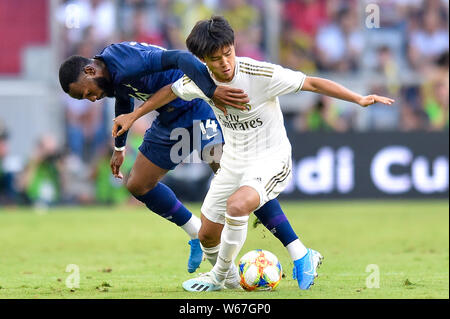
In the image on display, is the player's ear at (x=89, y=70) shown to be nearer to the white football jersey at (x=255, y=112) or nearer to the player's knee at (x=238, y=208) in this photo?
the white football jersey at (x=255, y=112)

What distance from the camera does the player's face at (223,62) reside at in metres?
6.18

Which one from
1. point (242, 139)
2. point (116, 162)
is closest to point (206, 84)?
point (242, 139)

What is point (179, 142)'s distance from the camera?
7.64m

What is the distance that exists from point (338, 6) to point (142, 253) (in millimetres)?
A: 8372

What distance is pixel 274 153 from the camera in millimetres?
6613

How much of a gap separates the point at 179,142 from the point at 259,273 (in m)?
1.49

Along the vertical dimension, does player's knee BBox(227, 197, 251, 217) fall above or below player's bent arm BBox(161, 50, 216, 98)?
below

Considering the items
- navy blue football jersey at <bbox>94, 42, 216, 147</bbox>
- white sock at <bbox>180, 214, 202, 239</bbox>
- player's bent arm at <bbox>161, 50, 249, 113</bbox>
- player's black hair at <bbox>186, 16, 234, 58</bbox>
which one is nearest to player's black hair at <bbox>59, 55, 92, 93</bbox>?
navy blue football jersey at <bbox>94, 42, 216, 147</bbox>

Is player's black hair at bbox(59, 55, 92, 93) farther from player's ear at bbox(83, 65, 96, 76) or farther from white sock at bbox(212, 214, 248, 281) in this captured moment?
white sock at bbox(212, 214, 248, 281)

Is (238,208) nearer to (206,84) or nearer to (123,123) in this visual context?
(206,84)

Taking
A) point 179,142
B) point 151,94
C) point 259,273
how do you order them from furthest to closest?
point 179,142, point 151,94, point 259,273

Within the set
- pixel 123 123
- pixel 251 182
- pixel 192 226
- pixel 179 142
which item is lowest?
pixel 192 226

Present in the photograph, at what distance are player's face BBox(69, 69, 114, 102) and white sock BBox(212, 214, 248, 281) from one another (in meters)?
1.47

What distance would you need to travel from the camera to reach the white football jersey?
21.1 ft
